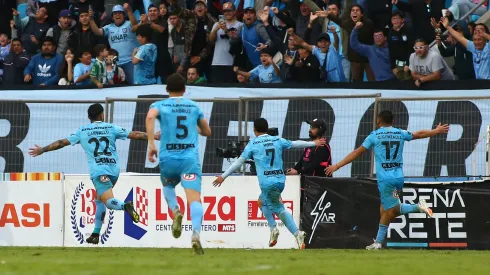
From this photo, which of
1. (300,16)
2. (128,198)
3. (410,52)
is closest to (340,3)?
(300,16)

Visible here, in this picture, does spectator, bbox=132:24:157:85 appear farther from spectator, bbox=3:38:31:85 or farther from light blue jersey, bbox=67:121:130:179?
light blue jersey, bbox=67:121:130:179

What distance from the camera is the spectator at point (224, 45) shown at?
2370 cm

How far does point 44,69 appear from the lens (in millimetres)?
24891

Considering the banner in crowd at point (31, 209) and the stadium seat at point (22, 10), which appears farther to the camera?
the stadium seat at point (22, 10)

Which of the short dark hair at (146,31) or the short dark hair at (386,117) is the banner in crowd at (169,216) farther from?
the short dark hair at (146,31)

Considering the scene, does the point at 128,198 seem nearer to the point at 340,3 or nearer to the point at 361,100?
the point at 361,100

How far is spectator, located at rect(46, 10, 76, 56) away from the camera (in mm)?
25719

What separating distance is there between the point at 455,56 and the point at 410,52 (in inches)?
37.6

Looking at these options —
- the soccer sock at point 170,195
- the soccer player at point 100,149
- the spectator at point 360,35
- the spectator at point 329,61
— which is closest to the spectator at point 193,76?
the spectator at point 329,61

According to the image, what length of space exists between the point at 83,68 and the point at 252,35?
3892 mm

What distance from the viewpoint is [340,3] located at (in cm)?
2408

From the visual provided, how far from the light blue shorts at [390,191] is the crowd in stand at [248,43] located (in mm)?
3121

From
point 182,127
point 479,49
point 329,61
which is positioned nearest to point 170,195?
point 182,127

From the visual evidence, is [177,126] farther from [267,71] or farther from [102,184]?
[267,71]
